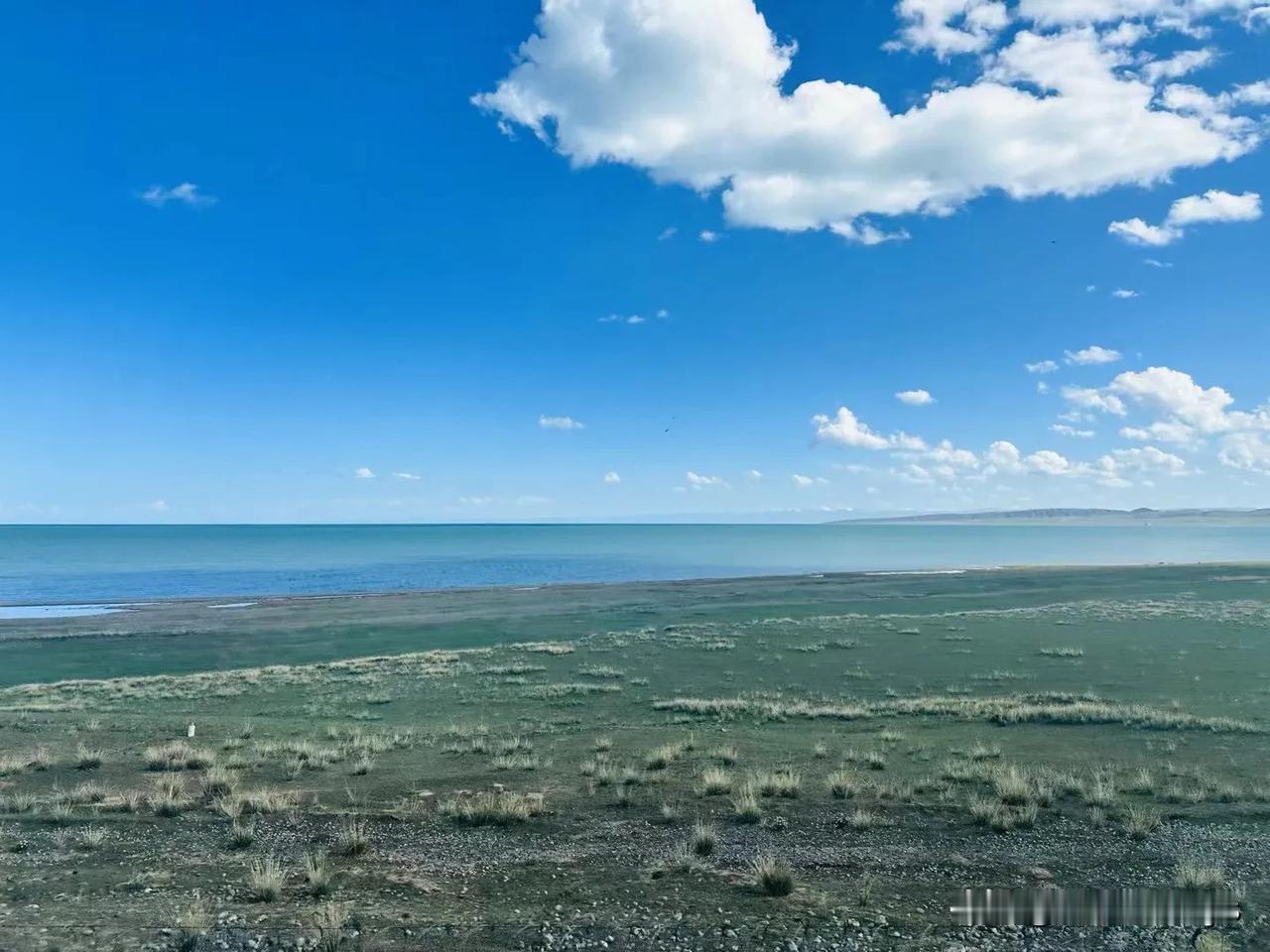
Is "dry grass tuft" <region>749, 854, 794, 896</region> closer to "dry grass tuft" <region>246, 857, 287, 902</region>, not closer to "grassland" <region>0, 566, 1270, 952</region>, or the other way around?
"grassland" <region>0, 566, 1270, 952</region>

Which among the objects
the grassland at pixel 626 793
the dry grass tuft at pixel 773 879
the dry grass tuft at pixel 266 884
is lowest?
the grassland at pixel 626 793

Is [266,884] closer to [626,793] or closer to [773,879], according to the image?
[773,879]

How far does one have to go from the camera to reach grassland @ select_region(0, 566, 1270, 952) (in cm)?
859

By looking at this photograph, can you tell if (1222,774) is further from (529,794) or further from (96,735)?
(96,735)

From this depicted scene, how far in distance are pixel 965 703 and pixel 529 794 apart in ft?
47.7

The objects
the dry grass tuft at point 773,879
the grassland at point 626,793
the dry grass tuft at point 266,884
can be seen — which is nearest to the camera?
the grassland at point 626,793

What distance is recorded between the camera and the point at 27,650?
127 feet

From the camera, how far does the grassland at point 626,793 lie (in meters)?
8.59

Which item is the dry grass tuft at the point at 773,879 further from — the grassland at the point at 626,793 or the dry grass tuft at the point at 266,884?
the dry grass tuft at the point at 266,884

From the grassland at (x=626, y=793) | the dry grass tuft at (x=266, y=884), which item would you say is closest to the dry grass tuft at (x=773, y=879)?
the grassland at (x=626, y=793)

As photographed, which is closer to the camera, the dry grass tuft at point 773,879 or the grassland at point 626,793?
the grassland at point 626,793

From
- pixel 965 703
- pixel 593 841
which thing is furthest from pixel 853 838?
pixel 965 703

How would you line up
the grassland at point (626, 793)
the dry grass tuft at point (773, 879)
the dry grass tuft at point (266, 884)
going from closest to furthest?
the grassland at point (626, 793) → the dry grass tuft at point (266, 884) → the dry grass tuft at point (773, 879)

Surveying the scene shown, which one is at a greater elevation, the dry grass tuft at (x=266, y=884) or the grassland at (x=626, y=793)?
the dry grass tuft at (x=266, y=884)
